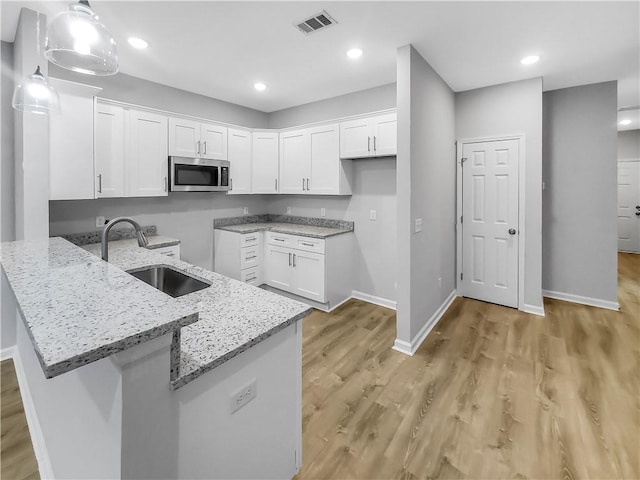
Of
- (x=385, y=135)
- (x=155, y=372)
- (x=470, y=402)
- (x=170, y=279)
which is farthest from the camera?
(x=385, y=135)

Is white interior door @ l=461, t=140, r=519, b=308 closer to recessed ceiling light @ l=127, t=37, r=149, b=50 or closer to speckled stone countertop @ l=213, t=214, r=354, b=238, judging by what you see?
speckled stone countertop @ l=213, t=214, r=354, b=238

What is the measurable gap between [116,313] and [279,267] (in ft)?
11.3

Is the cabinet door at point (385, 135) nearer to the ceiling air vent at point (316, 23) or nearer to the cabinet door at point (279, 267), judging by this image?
the ceiling air vent at point (316, 23)

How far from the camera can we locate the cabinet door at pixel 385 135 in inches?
137

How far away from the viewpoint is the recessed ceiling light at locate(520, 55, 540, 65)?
303cm

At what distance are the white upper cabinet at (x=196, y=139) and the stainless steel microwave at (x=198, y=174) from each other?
0.40 feet

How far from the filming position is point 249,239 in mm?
4250

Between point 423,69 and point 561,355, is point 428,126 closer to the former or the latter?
point 423,69

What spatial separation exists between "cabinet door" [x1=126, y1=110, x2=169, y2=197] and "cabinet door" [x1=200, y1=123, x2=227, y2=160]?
18.4 inches

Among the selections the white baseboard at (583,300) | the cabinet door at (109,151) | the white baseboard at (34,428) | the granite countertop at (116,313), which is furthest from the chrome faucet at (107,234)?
the white baseboard at (583,300)

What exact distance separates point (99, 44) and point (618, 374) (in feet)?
13.4

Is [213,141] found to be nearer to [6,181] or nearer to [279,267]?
[279,267]

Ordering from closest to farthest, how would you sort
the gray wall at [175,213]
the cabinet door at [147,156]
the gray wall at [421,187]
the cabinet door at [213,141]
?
the gray wall at [421,187]
the gray wall at [175,213]
the cabinet door at [147,156]
the cabinet door at [213,141]

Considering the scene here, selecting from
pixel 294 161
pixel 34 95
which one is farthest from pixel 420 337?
pixel 34 95
